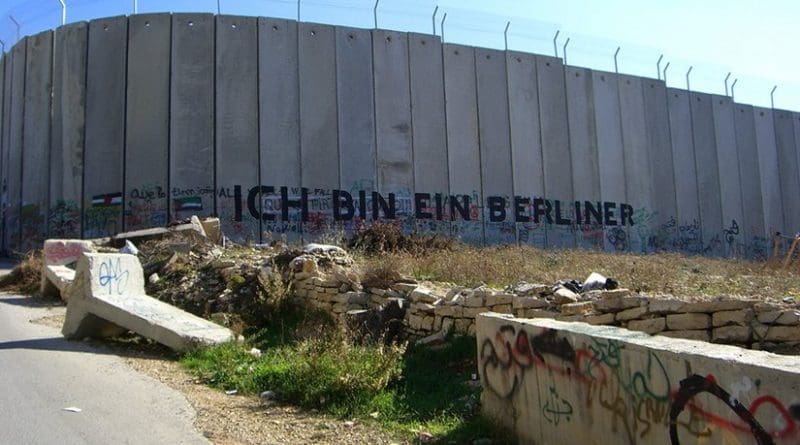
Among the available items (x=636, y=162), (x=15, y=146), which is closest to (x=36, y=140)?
(x=15, y=146)

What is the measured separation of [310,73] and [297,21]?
2.09 m

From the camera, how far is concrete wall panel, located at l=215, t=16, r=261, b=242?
21594mm

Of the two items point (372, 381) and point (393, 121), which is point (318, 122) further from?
point (372, 381)

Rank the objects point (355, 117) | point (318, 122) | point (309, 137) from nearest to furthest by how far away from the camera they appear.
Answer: point (309, 137)
point (318, 122)
point (355, 117)

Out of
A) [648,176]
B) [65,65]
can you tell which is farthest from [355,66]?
[648,176]

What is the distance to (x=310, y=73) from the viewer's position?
903 inches

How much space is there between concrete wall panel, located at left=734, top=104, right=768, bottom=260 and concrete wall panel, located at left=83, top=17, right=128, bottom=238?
94.4ft

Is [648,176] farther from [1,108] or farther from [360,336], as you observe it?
[1,108]

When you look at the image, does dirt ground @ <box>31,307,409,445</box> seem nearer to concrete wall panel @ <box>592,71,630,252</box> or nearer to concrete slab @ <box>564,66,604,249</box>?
concrete slab @ <box>564,66,604,249</box>

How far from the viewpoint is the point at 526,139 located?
2597cm

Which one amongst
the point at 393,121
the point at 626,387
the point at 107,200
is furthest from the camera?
the point at 393,121

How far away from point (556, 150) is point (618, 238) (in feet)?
16.0

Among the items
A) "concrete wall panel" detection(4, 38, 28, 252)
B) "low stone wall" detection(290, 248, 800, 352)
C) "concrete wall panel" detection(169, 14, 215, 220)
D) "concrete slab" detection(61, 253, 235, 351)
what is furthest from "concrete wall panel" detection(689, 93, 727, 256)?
"concrete wall panel" detection(4, 38, 28, 252)

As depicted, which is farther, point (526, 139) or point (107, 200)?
point (526, 139)
